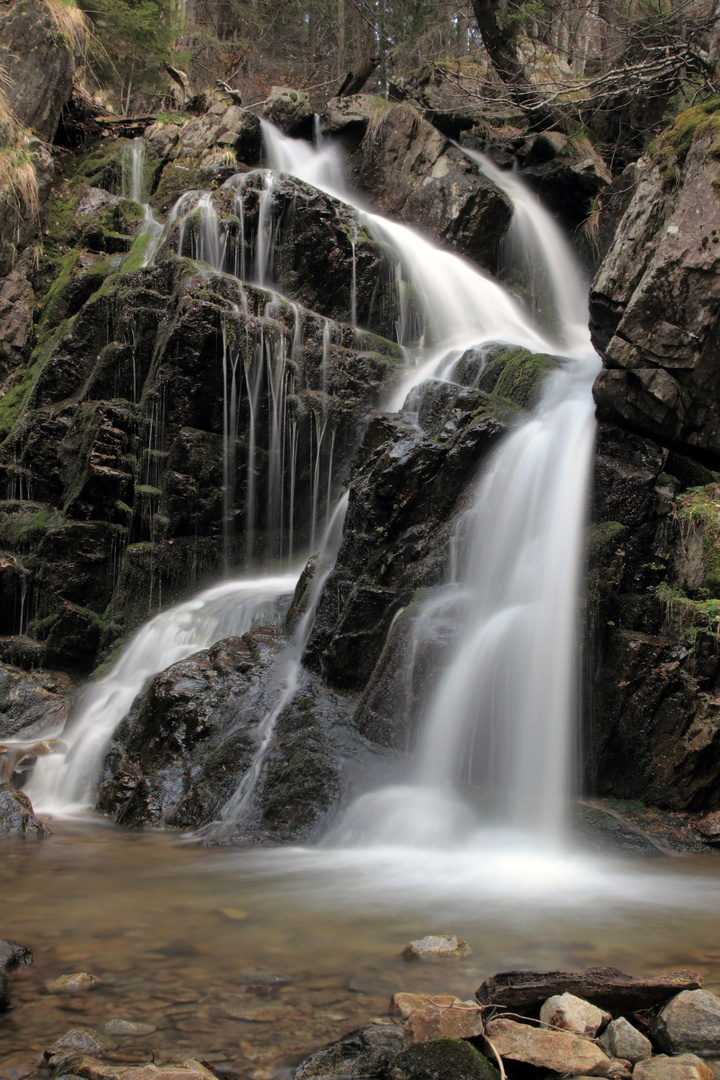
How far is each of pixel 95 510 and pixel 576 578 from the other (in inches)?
315

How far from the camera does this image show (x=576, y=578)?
22.1 ft

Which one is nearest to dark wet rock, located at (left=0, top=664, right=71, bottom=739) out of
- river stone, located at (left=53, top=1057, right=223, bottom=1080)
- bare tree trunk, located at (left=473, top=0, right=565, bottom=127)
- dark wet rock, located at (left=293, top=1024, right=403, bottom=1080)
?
river stone, located at (left=53, top=1057, right=223, bottom=1080)

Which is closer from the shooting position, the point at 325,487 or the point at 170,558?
the point at 170,558

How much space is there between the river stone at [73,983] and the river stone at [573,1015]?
6.19ft

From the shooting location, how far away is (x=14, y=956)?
3227 millimetres

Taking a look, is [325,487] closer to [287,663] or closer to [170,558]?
[170,558]

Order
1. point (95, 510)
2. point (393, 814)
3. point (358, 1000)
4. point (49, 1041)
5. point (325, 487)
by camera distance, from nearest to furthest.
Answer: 1. point (49, 1041)
2. point (358, 1000)
3. point (393, 814)
4. point (95, 510)
5. point (325, 487)

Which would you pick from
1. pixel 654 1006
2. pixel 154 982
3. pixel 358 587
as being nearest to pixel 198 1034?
pixel 154 982

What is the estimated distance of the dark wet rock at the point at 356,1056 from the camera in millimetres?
2424

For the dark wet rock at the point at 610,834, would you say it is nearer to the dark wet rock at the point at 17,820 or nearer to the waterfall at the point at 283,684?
the waterfall at the point at 283,684

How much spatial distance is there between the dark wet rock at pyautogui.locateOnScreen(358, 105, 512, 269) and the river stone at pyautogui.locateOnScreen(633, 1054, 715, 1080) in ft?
54.7

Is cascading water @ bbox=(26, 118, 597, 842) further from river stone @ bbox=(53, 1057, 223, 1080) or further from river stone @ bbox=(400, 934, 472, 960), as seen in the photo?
river stone @ bbox=(53, 1057, 223, 1080)

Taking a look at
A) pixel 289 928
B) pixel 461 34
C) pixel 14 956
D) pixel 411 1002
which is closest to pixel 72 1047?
pixel 14 956

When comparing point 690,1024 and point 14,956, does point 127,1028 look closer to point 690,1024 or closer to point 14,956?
point 14,956
